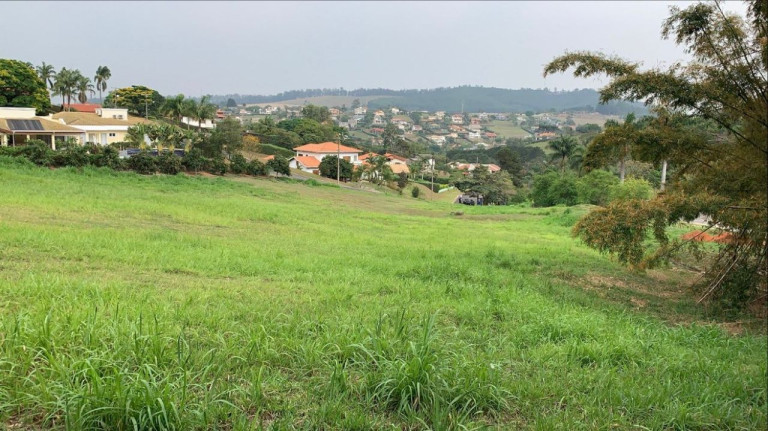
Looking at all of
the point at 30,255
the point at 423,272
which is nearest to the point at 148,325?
the point at 30,255

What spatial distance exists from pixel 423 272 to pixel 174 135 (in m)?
38.7

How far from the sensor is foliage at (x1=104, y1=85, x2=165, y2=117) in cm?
7306

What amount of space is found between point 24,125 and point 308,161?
35441 millimetres

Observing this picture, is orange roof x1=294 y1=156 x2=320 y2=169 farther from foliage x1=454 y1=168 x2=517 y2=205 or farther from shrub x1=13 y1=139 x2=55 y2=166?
shrub x1=13 y1=139 x2=55 y2=166

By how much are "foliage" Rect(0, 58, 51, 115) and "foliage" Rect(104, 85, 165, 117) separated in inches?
905

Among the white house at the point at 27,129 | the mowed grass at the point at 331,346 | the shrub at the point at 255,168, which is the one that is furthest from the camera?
the shrub at the point at 255,168

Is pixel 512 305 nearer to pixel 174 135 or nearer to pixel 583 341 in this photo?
pixel 583 341

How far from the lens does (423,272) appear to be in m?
8.64

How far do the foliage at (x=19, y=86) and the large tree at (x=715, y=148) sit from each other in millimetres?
53988

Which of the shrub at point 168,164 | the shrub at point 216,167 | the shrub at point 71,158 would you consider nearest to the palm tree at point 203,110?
the shrub at point 216,167

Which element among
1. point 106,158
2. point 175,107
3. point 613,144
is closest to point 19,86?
point 175,107

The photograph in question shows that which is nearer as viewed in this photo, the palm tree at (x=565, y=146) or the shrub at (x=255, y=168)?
the shrub at (x=255, y=168)

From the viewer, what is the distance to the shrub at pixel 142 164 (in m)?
28.8

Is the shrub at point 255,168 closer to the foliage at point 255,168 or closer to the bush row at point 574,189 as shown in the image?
the foliage at point 255,168
